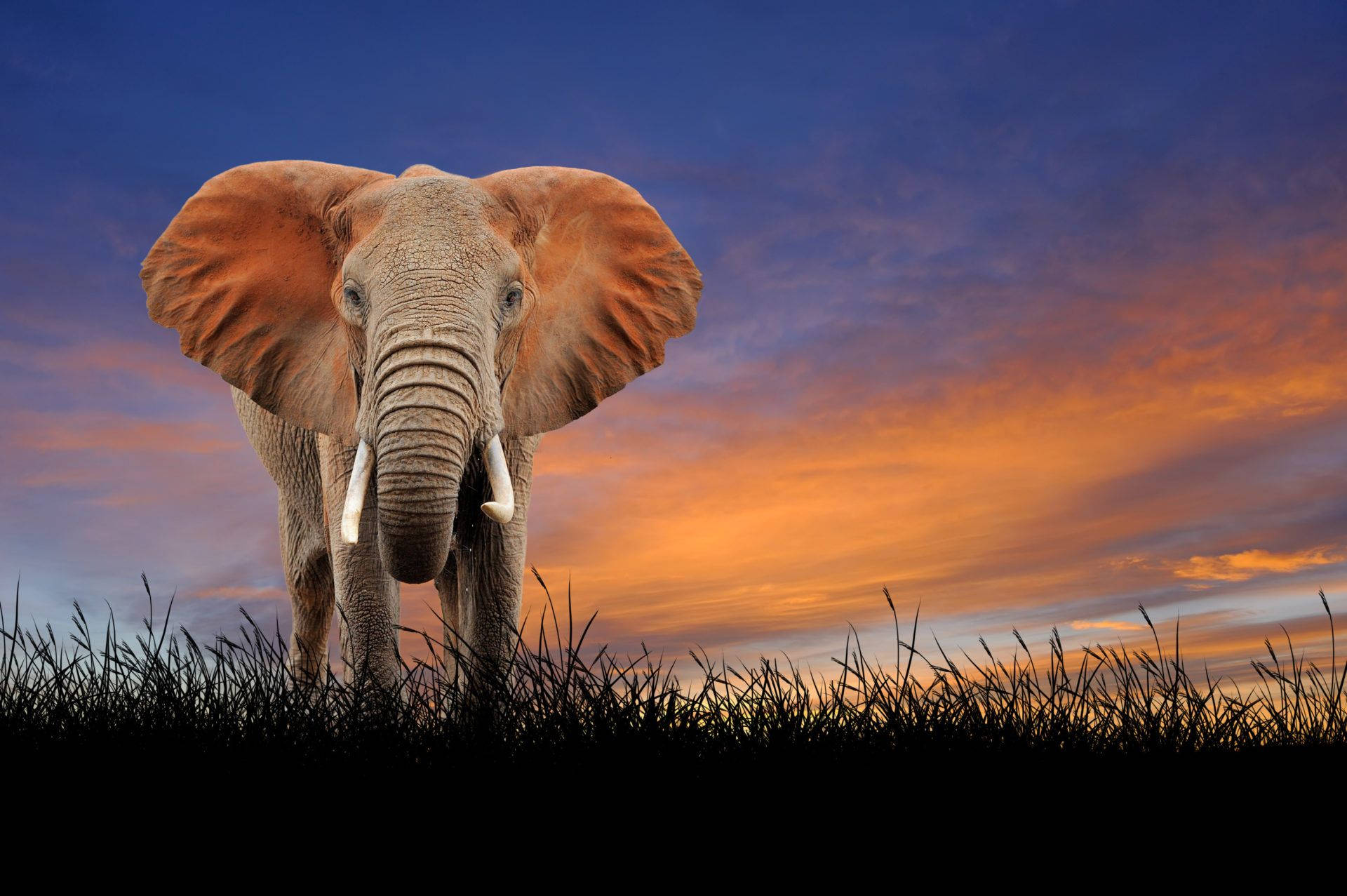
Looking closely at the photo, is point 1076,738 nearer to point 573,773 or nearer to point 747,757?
point 747,757

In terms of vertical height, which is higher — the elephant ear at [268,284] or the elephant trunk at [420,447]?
the elephant ear at [268,284]

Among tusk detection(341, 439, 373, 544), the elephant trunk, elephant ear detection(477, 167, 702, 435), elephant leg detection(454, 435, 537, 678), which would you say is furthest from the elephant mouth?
elephant leg detection(454, 435, 537, 678)

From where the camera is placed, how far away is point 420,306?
5.34 meters

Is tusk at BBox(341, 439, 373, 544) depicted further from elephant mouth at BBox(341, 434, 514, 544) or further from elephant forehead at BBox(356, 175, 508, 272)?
elephant forehead at BBox(356, 175, 508, 272)

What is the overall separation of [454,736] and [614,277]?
12.0ft

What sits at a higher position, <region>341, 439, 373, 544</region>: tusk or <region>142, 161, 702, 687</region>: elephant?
<region>142, 161, 702, 687</region>: elephant

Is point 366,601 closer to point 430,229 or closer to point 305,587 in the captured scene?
point 430,229

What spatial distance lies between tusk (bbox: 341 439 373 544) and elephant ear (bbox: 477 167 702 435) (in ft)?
2.97

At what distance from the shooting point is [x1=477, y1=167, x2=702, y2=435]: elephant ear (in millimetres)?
6223

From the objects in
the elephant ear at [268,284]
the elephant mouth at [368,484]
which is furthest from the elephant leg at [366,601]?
the elephant ear at [268,284]

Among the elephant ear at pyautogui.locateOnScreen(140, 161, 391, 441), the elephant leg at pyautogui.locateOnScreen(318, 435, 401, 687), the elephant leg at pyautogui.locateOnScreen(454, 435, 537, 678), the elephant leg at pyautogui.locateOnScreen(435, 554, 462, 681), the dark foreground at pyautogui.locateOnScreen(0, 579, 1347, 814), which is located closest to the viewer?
the dark foreground at pyautogui.locateOnScreen(0, 579, 1347, 814)

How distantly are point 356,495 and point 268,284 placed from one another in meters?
1.76

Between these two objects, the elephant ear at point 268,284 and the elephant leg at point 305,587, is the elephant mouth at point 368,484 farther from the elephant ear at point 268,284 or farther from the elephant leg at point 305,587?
the elephant leg at point 305,587

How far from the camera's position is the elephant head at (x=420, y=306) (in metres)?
5.28
